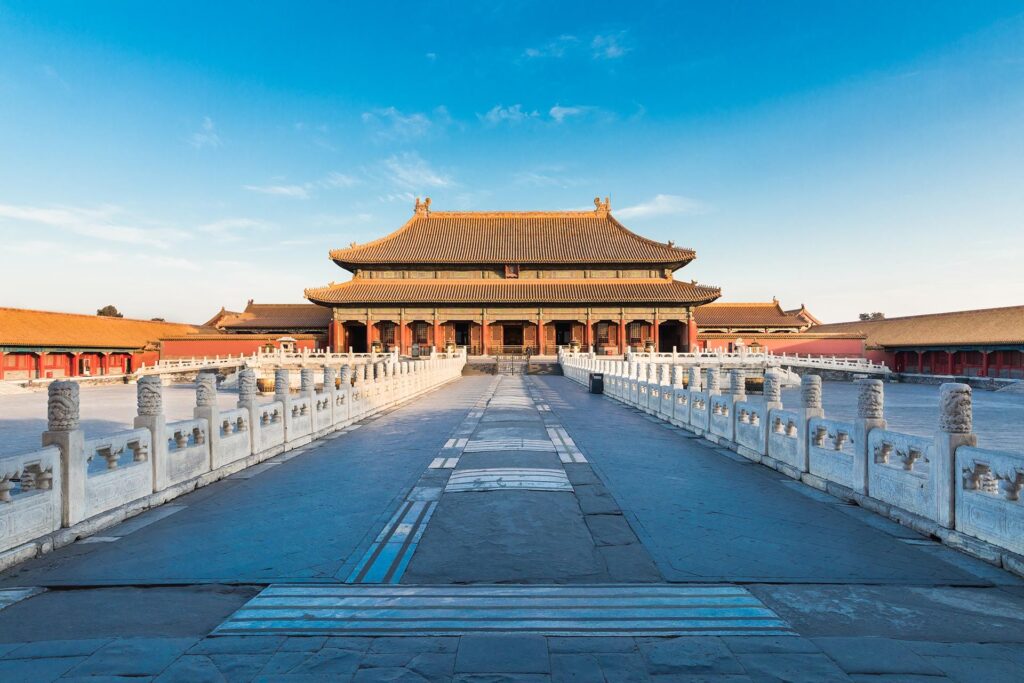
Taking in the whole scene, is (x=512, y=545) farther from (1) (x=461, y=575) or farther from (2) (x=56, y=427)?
(2) (x=56, y=427)

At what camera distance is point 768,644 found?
2947 mm

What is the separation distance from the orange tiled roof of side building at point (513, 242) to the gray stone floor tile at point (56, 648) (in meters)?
41.2

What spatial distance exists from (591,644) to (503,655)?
0.48 m

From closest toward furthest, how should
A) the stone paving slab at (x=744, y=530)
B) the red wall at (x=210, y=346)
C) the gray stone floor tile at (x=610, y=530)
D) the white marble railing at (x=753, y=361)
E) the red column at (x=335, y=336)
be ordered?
the stone paving slab at (x=744, y=530), the gray stone floor tile at (x=610, y=530), the white marble railing at (x=753, y=361), the red wall at (x=210, y=346), the red column at (x=335, y=336)

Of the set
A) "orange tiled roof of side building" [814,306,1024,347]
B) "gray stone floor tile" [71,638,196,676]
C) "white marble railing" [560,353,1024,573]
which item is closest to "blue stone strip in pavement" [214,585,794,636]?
"gray stone floor tile" [71,638,196,676]

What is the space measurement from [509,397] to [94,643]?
599 inches

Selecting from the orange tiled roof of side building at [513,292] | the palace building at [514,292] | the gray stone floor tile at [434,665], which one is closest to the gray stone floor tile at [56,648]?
the gray stone floor tile at [434,665]

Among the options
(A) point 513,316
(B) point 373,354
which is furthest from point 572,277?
(B) point 373,354

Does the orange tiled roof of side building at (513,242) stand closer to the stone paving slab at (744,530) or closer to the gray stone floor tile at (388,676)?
the stone paving slab at (744,530)

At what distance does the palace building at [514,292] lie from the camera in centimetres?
4106

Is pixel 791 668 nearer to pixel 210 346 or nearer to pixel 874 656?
pixel 874 656

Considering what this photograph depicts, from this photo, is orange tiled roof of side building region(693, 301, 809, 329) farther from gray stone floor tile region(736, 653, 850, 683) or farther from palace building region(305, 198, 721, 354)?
gray stone floor tile region(736, 653, 850, 683)

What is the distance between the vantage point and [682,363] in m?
Answer: 32.2

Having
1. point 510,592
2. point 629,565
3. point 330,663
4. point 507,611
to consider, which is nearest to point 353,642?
point 330,663
